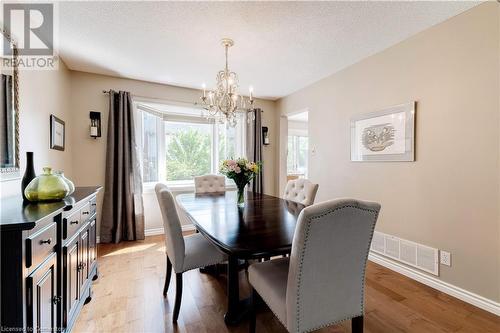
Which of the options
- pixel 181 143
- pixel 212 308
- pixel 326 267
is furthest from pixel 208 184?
pixel 326 267

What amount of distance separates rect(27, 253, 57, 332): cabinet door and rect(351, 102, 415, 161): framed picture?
2.99 metres

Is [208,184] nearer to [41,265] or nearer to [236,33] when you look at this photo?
[236,33]

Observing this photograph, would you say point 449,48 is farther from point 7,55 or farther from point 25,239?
point 7,55

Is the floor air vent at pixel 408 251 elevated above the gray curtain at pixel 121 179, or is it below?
below

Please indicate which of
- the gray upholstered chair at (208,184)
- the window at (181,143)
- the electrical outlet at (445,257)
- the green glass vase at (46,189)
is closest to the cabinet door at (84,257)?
the green glass vase at (46,189)

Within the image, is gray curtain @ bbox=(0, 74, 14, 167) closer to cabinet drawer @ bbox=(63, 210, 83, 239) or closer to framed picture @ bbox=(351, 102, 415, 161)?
cabinet drawer @ bbox=(63, 210, 83, 239)

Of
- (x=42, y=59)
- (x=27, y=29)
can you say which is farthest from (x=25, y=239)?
(x=42, y=59)

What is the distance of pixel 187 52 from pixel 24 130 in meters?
1.71

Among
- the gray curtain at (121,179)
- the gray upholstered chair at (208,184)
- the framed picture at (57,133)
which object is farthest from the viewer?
the gray curtain at (121,179)

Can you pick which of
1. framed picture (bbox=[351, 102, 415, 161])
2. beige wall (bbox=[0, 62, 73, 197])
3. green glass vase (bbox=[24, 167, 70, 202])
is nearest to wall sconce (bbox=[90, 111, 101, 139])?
beige wall (bbox=[0, 62, 73, 197])

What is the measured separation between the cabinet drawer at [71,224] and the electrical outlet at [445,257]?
119 inches

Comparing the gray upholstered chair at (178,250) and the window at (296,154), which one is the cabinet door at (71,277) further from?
the window at (296,154)

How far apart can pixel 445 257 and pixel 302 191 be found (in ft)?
4.61

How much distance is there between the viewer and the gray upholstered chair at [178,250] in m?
1.67
